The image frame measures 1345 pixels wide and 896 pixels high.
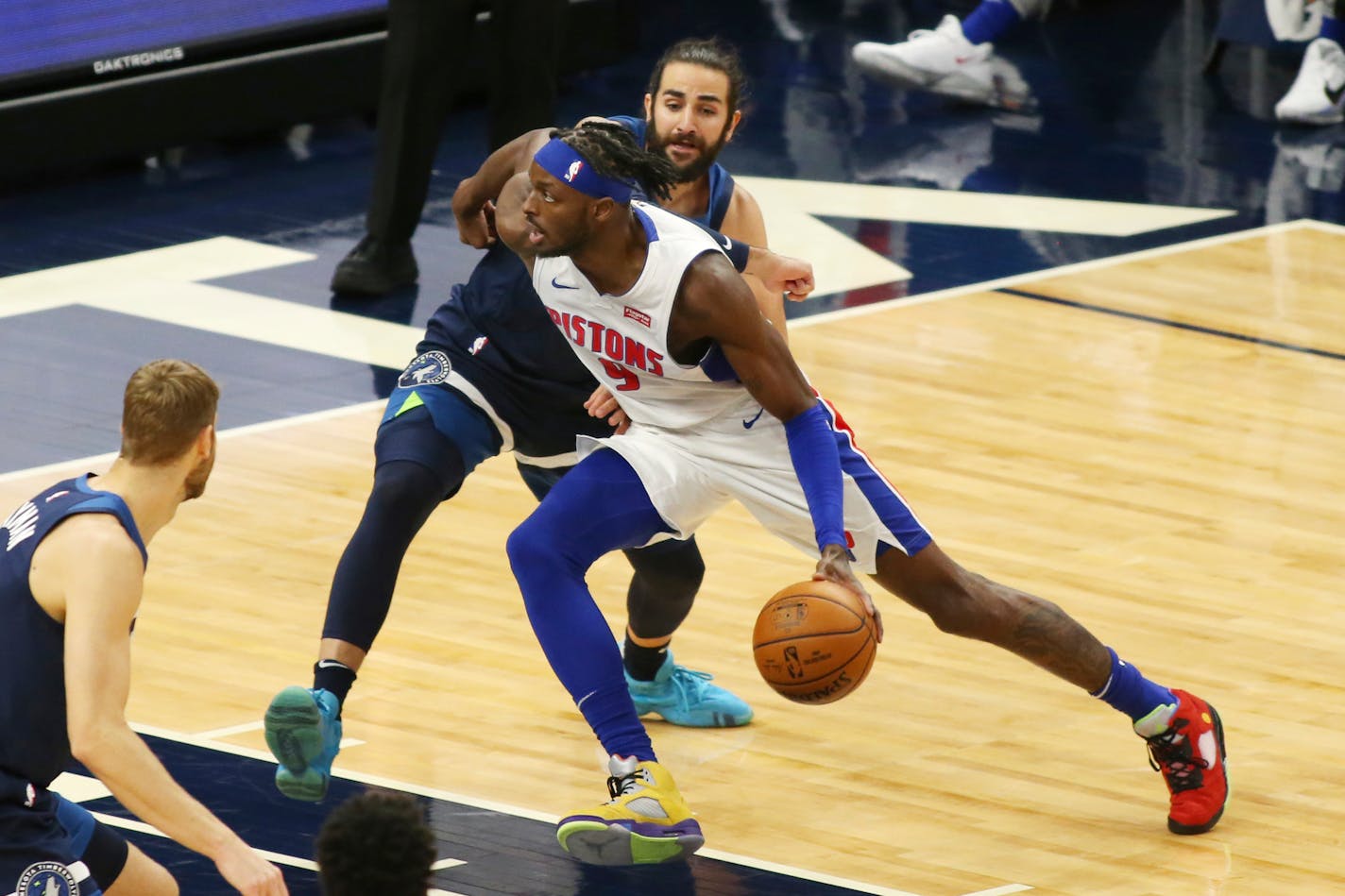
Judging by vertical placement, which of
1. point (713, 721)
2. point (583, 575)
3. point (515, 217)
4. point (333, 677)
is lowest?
point (713, 721)

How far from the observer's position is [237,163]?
11438mm

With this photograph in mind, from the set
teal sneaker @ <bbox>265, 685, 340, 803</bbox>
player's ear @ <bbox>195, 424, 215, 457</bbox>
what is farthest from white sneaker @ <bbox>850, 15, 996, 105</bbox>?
player's ear @ <bbox>195, 424, 215, 457</bbox>

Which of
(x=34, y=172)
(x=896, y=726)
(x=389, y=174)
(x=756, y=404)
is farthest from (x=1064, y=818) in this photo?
(x=34, y=172)

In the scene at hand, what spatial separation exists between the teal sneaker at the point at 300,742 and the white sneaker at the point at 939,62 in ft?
27.6

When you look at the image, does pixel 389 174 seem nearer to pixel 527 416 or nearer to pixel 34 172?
pixel 34 172

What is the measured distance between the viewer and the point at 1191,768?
18.1 ft

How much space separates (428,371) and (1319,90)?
814 centimetres

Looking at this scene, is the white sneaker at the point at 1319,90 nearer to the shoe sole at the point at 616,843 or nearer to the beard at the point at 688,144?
the beard at the point at 688,144

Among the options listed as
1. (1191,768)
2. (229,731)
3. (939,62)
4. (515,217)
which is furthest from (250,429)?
(939,62)

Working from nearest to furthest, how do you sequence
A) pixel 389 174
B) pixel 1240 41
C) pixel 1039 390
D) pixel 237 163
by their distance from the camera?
pixel 1039 390 → pixel 389 174 → pixel 237 163 → pixel 1240 41

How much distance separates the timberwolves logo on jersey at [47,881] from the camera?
13.1ft

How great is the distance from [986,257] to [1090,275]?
464mm

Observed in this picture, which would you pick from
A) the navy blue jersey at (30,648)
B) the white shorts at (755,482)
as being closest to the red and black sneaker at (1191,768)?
the white shorts at (755,482)

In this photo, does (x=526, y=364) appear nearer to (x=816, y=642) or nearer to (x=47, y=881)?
(x=816, y=642)
